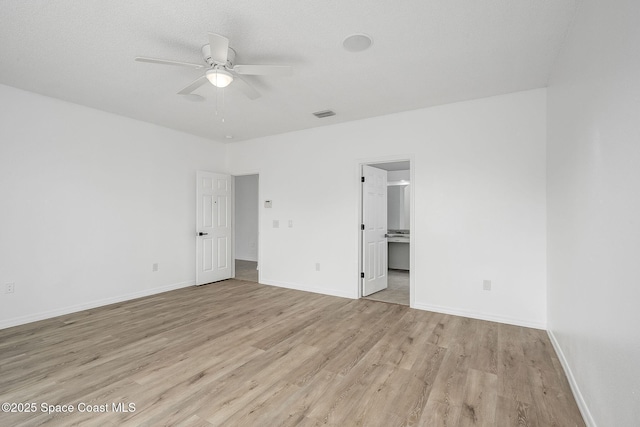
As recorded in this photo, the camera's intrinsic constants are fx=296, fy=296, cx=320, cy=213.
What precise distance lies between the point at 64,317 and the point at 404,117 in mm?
5203

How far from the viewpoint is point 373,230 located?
494cm

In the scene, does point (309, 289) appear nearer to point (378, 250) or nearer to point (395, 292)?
point (378, 250)

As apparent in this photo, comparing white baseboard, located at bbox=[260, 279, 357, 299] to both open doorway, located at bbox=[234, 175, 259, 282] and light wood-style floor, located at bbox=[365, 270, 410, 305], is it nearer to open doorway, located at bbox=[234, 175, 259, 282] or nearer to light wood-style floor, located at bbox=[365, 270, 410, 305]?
light wood-style floor, located at bbox=[365, 270, 410, 305]

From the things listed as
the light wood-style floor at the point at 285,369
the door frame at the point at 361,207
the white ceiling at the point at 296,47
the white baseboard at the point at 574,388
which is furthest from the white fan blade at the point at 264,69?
the white baseboard at the point at 574,388

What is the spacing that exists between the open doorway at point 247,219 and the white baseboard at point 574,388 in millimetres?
6752

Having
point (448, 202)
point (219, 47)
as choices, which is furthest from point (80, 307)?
point (448, 202)

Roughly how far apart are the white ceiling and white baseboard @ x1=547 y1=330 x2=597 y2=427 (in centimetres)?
266

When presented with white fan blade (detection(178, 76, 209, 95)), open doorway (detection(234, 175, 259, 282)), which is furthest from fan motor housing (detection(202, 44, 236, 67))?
open doorway (detection(234, 175, 259, 282))

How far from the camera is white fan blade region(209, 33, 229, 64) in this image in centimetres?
204

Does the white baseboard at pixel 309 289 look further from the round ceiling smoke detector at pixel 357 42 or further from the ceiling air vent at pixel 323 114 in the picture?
the round ceiling smoke detector at pixel 357 42

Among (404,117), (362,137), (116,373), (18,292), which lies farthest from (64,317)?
(404,117)

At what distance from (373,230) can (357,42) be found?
3039 mm

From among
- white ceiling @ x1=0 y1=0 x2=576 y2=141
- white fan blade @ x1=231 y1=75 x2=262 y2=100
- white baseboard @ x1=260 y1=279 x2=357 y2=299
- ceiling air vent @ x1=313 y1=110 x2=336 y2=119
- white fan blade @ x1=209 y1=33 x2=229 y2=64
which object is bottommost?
white baseboard @ x1=260 y1=279 x2=357 y2=299

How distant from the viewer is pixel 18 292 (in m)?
3.48
